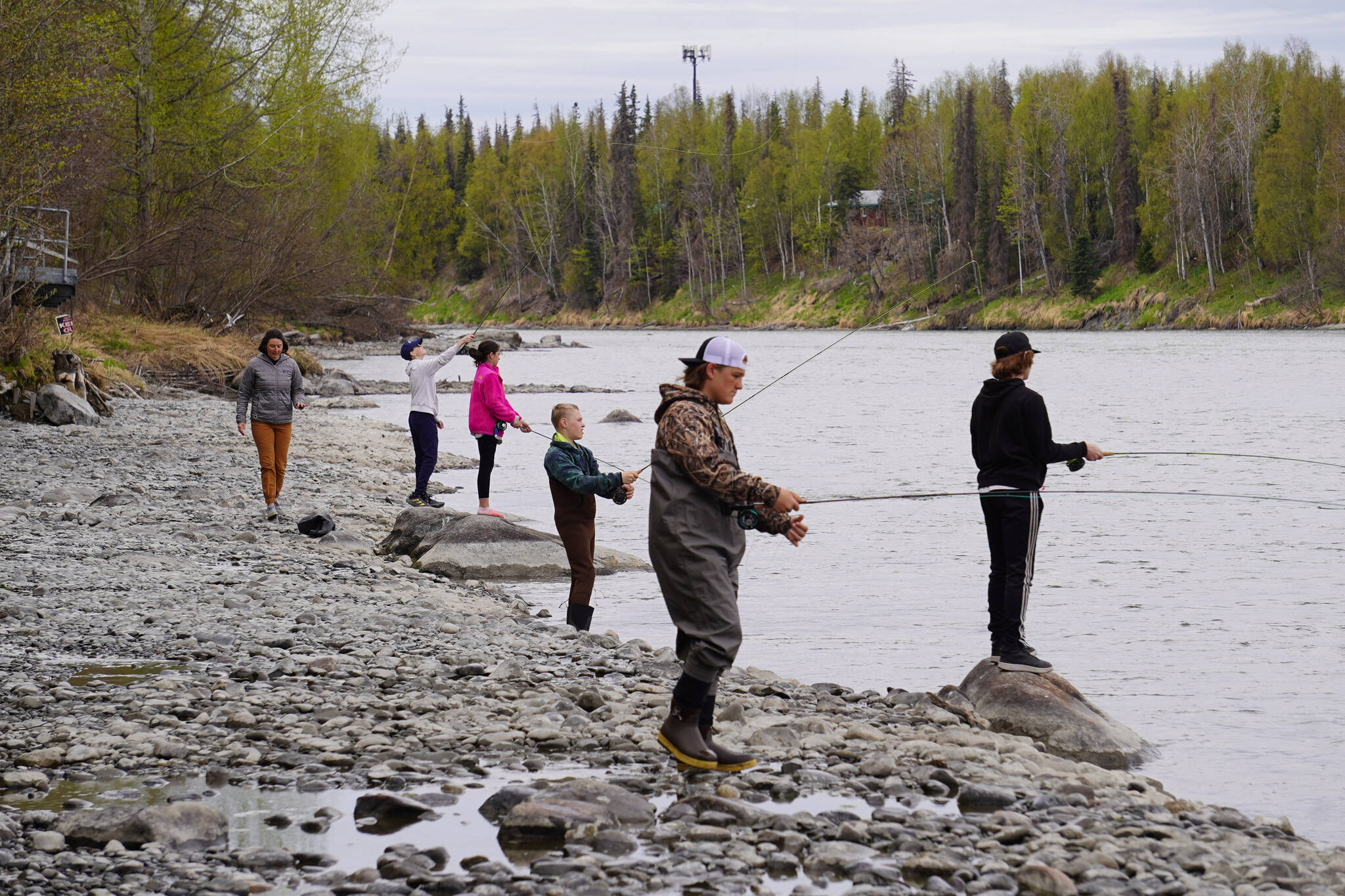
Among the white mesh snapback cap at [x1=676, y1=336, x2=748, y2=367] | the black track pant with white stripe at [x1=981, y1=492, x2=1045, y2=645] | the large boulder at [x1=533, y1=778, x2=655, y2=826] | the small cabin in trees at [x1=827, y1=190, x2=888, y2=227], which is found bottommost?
the large boulder at [x1=533, y1=778, x2=655, y2=826]

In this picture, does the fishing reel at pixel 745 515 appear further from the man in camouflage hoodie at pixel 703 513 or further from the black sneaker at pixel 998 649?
the black sneaker at pixel 998 649

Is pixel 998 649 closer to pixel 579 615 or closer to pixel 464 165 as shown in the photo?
pixel 579 615

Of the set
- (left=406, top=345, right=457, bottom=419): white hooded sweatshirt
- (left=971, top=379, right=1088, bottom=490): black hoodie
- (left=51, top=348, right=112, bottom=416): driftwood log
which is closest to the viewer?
(left=971, top=379, right=1088, bottom=490): black hoodie

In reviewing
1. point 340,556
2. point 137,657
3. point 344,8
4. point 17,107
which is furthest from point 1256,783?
point 344,8

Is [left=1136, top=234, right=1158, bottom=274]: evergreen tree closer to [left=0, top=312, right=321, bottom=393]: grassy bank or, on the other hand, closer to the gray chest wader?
[left=0, top=312, right=321, bottom=393]: grassy bank

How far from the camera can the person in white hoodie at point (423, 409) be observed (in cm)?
1257

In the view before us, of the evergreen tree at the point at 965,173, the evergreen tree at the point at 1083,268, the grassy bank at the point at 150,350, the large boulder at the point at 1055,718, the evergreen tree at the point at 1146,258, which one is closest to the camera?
the large boulder at the point at 1055,718

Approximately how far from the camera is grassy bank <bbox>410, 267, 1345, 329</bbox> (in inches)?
2434

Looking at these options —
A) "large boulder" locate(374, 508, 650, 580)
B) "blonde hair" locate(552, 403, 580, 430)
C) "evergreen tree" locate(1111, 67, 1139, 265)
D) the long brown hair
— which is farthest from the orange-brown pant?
"evergreen tree" locate(1111, 67, 1139, 265)

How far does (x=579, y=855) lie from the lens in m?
4.51

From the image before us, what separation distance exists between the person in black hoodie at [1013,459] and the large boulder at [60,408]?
51.6 ft

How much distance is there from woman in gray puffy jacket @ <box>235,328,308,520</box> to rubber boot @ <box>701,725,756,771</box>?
725 cm

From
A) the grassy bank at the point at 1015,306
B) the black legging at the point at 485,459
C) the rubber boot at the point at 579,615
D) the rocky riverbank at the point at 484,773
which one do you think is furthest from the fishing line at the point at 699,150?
the rocky riverbank at the point at 484,773

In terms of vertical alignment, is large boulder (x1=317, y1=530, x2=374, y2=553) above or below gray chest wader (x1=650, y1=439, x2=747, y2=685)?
below
